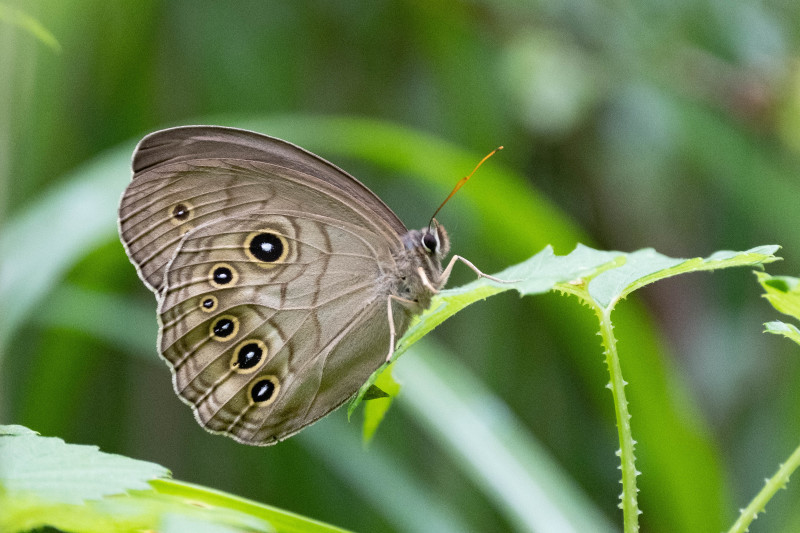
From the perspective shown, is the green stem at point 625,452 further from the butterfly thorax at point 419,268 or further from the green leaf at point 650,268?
the butterfly thorax at point 419,268

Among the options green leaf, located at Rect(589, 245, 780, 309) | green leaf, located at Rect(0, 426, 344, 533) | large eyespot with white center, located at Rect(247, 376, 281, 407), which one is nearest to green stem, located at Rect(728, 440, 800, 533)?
green leaf, located at Rect(589, 245, 780, 309)

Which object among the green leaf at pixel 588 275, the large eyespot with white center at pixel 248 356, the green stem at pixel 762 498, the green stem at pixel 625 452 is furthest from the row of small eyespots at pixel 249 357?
the green stem at pixel 762 498

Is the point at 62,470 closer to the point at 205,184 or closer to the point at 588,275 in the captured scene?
the point at 588,275

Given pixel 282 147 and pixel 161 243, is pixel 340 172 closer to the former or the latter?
pixel 282 147

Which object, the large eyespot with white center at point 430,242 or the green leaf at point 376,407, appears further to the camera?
the large eyespot with white center at point 430,242

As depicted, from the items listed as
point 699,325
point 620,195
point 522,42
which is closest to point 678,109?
point 620,195

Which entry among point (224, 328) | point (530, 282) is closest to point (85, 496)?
point (530, 282)
